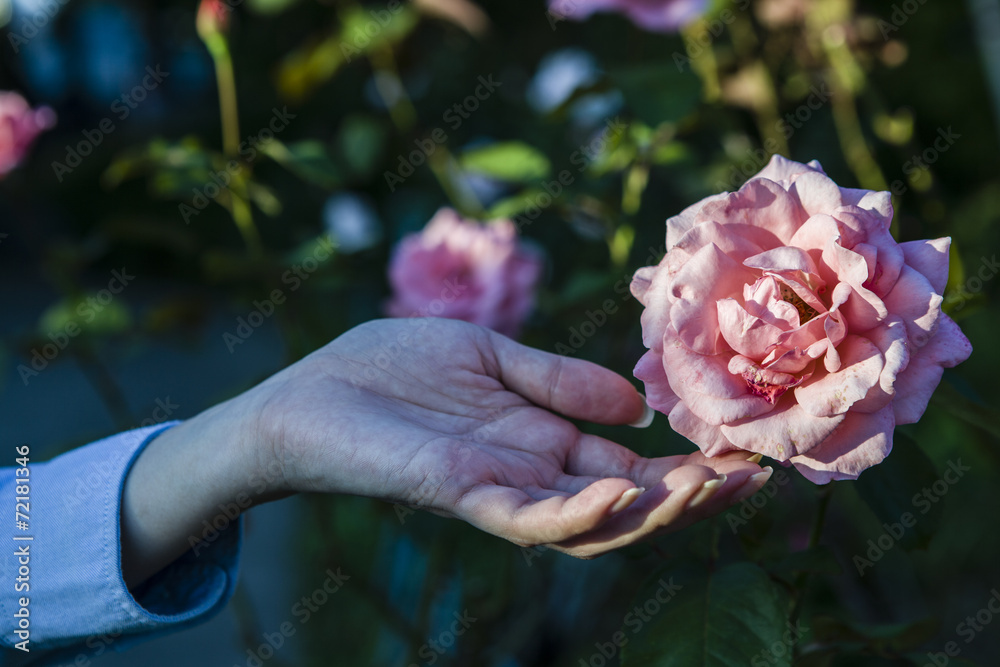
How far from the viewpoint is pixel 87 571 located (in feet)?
3.06

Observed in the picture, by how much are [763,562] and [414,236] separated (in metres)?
0.98

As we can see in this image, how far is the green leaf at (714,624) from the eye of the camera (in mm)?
729

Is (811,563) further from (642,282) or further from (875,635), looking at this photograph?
(642,282)

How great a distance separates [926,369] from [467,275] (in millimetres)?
955

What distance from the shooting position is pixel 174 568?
40.4 inches

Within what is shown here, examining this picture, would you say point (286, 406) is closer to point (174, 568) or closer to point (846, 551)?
point (174, 568)

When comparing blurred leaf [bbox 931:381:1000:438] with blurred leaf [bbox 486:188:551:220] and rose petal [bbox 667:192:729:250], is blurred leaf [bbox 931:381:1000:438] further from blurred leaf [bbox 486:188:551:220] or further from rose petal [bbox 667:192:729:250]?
blurred leaf [bbox 486:188:551:220]

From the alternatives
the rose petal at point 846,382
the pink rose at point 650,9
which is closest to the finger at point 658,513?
the rose petal at point 846,382

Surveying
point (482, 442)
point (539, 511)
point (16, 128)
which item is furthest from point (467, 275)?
point (16, 128)

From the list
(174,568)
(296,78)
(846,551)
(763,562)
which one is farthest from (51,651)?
(846,551)

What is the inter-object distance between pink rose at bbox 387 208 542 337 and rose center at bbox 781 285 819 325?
0.74 metres

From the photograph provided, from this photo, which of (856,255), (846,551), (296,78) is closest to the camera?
(856,255)

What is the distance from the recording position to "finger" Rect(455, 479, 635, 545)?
66 cm

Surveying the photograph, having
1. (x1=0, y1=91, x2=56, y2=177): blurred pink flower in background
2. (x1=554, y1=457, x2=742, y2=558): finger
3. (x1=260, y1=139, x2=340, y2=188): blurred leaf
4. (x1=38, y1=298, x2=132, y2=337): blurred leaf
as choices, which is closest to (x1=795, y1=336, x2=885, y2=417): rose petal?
(x1=554, y1=457, x2=742, y2=558): finger
